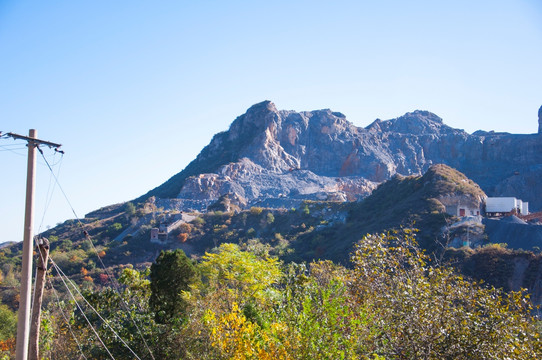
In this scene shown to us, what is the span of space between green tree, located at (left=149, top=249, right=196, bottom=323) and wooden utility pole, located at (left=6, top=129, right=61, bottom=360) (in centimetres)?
880

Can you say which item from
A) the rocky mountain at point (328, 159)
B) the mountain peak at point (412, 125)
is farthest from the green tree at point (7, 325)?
the mountain peak at point (412, 125)

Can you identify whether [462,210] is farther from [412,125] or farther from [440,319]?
[412,125]

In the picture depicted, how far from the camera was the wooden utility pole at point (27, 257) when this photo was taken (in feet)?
26.5

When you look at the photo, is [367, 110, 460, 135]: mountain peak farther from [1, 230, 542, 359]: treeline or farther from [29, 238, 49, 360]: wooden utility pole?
[29, 238, 49, 360]: wooden utility pole

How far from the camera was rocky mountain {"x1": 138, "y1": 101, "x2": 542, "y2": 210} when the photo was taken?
3642 inches

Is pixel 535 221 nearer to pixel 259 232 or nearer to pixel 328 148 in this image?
pixel 259 232

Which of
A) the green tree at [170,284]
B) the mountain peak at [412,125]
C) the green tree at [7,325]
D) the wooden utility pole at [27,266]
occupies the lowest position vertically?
the green tree at [7,325]

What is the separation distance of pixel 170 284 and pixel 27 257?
943 cm

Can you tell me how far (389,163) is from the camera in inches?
4333

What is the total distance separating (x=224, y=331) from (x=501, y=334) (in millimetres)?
4581

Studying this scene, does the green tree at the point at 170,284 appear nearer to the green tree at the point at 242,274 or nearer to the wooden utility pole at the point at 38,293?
the green tree at the point at 242,274

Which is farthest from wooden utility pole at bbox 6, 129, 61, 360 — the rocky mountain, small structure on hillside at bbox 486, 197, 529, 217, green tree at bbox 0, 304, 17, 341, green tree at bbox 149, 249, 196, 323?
the rocky mountain

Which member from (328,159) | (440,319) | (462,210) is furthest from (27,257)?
(328,159)

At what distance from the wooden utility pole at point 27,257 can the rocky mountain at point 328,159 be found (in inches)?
2950
